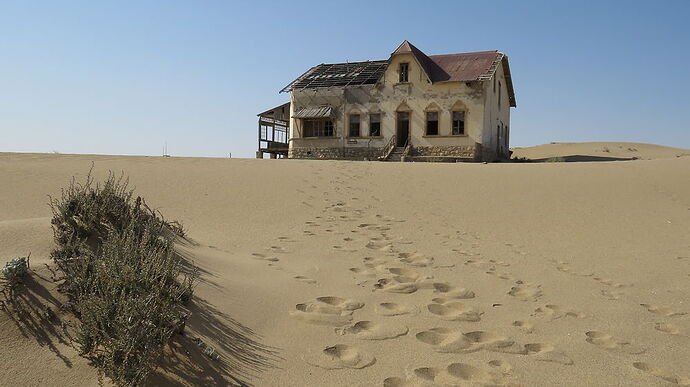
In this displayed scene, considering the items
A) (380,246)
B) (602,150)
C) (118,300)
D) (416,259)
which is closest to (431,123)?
(380,246)

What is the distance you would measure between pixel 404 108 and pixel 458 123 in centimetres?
267

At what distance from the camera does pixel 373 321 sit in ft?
11.3

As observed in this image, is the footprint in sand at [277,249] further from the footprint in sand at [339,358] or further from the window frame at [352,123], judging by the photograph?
the window frame at [352,123]

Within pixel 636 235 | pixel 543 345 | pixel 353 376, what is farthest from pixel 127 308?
pixel 636 235

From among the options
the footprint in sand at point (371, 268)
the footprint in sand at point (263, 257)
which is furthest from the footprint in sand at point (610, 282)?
the footprint in sand at point (263, 257)

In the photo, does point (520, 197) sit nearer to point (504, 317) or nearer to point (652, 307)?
point (652, 307)

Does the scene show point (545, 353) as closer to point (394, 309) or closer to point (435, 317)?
point (435, 317)

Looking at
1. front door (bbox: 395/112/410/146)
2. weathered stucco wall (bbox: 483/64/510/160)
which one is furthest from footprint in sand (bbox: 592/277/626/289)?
front door (bbox: 395/112/410/146)

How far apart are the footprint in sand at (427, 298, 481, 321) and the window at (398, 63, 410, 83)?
62.8 feet

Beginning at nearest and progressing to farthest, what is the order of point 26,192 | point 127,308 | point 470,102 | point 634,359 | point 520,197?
point 127,308
point 634,359
point 26,192
point 520,197
point 470,102

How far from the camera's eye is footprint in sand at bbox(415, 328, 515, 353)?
9.93 feet

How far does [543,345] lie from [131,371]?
258 centimetres

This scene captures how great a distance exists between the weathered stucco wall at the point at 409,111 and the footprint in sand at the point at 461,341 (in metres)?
18.0

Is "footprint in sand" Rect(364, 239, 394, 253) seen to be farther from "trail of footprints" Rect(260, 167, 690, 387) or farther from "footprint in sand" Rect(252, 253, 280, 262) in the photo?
"footprint in sand" Rect(252, 253, 280, 262)
